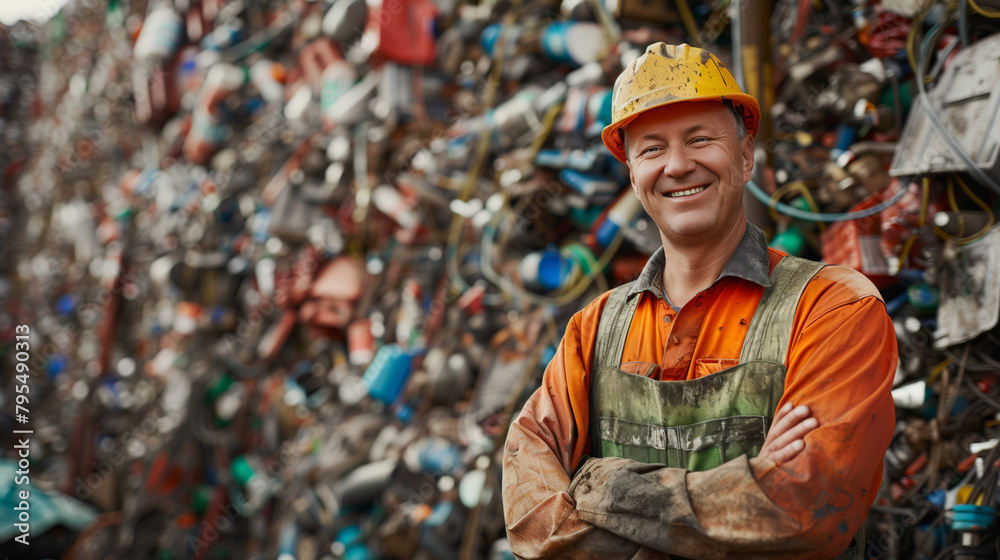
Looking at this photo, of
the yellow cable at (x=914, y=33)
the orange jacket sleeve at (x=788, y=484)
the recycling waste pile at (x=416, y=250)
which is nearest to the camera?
the orange jacket sleeve at (x=788, y=484)

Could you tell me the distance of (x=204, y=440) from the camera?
624cm

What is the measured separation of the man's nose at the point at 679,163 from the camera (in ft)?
5.17

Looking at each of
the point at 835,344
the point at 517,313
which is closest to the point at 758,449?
the point at 835,344

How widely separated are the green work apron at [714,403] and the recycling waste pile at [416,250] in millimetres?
1259

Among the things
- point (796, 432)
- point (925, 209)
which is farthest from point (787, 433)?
point (925, 209)

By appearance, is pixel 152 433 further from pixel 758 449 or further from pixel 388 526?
pixel 758 449

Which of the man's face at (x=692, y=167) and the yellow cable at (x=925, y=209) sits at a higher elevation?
the man's face at (x=692, y=167)

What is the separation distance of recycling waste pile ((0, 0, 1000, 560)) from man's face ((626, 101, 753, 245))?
138 cm

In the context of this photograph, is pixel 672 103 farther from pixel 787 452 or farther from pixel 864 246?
pixel 864 246

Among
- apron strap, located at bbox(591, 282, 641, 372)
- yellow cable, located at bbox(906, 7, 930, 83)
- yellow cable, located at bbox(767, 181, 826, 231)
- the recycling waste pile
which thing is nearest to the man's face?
apron strap, located at bbox(591, 282, 641, 372)

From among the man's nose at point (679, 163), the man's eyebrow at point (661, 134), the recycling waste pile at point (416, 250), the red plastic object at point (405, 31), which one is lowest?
the recycling waste pile at point (416, 250)

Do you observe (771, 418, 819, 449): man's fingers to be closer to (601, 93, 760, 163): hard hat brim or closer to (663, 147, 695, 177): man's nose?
(663, 147, 695, 177): man's nose

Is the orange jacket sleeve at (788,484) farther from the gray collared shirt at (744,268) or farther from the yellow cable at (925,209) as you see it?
the yellow cable at (925,209)

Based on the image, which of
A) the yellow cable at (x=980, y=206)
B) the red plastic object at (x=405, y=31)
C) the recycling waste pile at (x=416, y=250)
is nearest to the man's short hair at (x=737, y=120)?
the recycling waste pile at (x=416, y=250)
